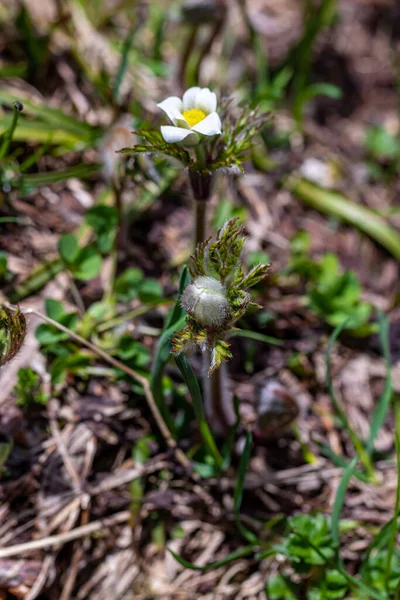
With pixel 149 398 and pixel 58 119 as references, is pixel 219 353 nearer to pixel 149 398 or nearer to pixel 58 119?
pixel 149 398

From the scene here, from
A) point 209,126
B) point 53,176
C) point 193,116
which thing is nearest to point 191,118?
point 193,116

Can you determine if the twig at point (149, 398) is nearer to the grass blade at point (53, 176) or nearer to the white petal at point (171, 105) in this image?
the grass blade at point (53, 176)

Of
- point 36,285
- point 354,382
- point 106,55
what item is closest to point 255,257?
point 354,382

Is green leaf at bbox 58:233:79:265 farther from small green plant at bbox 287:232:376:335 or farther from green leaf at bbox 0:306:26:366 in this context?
small green plant at bbox 287:232:376:335

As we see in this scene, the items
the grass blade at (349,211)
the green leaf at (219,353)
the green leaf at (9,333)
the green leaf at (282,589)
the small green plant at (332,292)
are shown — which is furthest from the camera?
the grass blade at (349,211)

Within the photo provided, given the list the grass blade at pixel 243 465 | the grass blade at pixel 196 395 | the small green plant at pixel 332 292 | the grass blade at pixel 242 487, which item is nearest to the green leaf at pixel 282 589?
the grass blade at pixel 242 487

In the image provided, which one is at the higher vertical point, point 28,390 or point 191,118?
point 191,118

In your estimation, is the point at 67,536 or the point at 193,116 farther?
the point at 67,536
